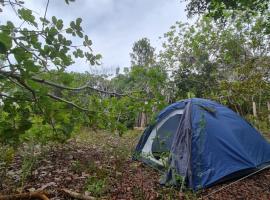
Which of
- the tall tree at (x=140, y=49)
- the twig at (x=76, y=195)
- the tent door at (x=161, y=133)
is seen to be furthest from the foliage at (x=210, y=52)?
the tall tree at (x=140, y=49)

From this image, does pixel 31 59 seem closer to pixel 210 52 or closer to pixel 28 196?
pixel 28 196

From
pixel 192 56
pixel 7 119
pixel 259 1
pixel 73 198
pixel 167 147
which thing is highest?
pixel 192 56

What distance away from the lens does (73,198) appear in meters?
2.95

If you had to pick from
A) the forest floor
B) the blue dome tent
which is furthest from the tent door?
the forest floor

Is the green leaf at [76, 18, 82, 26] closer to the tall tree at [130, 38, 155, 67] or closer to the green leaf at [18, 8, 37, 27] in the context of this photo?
the green leaf at [18, 8, 37, 27]

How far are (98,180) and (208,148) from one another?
1.49m

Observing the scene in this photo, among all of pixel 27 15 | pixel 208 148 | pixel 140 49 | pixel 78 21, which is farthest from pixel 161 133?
pixel 140 49

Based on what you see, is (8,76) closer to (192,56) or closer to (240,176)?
(240,176)

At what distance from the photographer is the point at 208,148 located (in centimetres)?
387

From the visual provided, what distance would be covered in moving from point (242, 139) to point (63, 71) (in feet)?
10.1

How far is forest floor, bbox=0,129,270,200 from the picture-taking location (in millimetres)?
3109

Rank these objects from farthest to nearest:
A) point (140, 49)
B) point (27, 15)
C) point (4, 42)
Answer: point (140, 49) < point (27, 15) < point (4, 42)

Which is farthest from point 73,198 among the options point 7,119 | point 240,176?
point 240,176

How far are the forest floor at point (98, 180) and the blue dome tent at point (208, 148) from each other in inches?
6.4
